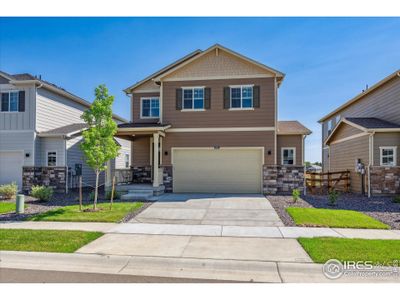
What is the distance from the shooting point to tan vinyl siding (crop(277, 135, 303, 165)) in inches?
716

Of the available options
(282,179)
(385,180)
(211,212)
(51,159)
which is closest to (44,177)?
(51,159)

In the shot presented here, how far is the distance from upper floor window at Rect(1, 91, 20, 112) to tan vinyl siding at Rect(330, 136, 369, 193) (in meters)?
19.5

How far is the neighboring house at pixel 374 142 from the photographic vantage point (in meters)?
14.1

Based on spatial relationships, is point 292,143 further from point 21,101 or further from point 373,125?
point 21,101

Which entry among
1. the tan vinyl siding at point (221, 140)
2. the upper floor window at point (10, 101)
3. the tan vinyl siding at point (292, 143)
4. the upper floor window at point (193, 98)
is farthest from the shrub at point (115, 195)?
the tan vinyl siding at point (292, 143)

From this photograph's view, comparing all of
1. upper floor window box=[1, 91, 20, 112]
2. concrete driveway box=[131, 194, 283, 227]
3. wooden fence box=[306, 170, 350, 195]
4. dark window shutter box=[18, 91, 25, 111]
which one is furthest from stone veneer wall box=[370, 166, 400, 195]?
upper floor window box=[1, 91, 20, 112]

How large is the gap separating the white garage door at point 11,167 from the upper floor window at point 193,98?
9978 mm

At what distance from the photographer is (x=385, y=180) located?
14.0 metres

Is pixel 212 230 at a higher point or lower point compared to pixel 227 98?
lower

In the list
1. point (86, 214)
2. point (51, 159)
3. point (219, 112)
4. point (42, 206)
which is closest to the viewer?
point (86, 214)

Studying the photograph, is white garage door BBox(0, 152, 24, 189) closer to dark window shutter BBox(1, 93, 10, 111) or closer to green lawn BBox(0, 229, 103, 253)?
dark window shutter BBox(1, 93, 10, 111)

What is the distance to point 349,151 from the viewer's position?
1717 centimetres

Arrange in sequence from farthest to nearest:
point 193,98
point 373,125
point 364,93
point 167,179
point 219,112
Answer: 1. point 364,93
2. point 193,98
3. point 167,179
4. point 219,112
5. point 373,125

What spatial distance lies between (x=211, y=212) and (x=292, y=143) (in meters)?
10.4
